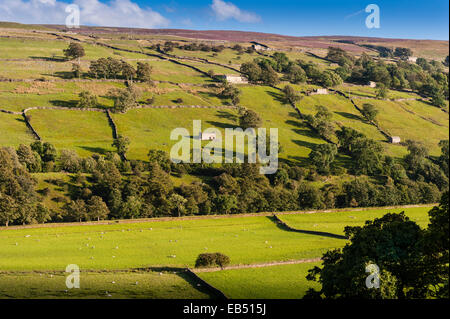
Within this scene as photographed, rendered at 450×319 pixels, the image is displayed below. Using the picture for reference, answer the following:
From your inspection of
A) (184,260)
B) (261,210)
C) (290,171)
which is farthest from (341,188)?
(184,260)

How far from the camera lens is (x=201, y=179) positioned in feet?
323

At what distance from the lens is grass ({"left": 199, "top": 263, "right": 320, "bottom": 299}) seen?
137ft

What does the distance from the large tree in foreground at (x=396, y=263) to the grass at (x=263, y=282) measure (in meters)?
11.5

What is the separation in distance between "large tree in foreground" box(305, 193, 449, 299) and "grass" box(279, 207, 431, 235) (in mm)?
42752

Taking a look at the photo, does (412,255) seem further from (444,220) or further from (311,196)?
(311,196)

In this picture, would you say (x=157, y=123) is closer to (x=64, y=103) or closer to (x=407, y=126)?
(x=64, y=103)

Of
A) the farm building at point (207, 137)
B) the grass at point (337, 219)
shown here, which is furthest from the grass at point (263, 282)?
the farm building at point (207, 137)

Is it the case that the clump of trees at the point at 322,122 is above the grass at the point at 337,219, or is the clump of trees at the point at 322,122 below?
above

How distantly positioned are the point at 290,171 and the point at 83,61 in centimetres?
11804

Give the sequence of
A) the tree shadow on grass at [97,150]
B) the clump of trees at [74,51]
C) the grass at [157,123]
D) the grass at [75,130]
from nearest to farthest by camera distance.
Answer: the tree shadow on grass at [97,150]
the grass at [75,130]
the grass at [157,123]
the clump of trees at [74,51]

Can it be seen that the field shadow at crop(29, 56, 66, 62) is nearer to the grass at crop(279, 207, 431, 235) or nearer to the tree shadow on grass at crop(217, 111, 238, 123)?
the tree shadow on grass at crop(217, 111, 238, 123)

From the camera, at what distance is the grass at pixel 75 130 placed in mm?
106525

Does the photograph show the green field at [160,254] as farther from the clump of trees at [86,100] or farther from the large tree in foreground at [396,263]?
the clump of trees at [86,100]

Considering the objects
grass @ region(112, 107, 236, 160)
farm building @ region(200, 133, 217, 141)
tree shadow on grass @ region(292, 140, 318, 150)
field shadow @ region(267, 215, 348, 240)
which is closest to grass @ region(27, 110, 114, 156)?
grass @ region(112, 107, 236, 160)
